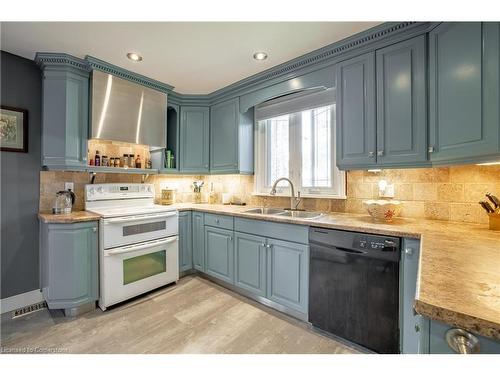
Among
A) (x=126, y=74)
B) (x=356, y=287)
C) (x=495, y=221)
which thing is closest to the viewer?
(x=495, y=221)

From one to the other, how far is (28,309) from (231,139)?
2702 mm

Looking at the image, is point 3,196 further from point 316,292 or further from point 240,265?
point 316,292

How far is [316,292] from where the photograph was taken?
1849 mm

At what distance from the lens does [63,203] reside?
7.43ft

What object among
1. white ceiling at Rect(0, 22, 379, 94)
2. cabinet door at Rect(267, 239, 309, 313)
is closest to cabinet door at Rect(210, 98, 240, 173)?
white ceiling at Rect(0, 22, 379, 94)

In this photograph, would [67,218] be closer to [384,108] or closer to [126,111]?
[126,111]

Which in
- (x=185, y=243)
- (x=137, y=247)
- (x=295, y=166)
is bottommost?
(x=185, y=243)

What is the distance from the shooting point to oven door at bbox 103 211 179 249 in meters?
2.14

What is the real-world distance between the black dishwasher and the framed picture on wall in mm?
2844

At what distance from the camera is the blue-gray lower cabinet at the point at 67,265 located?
2008mm

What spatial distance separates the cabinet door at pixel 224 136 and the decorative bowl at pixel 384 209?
5.39 ft

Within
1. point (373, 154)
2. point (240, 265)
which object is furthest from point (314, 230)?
point (240, 265)

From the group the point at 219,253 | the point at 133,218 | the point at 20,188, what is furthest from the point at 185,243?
the point at 20,188

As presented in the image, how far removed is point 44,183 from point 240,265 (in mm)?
2185
